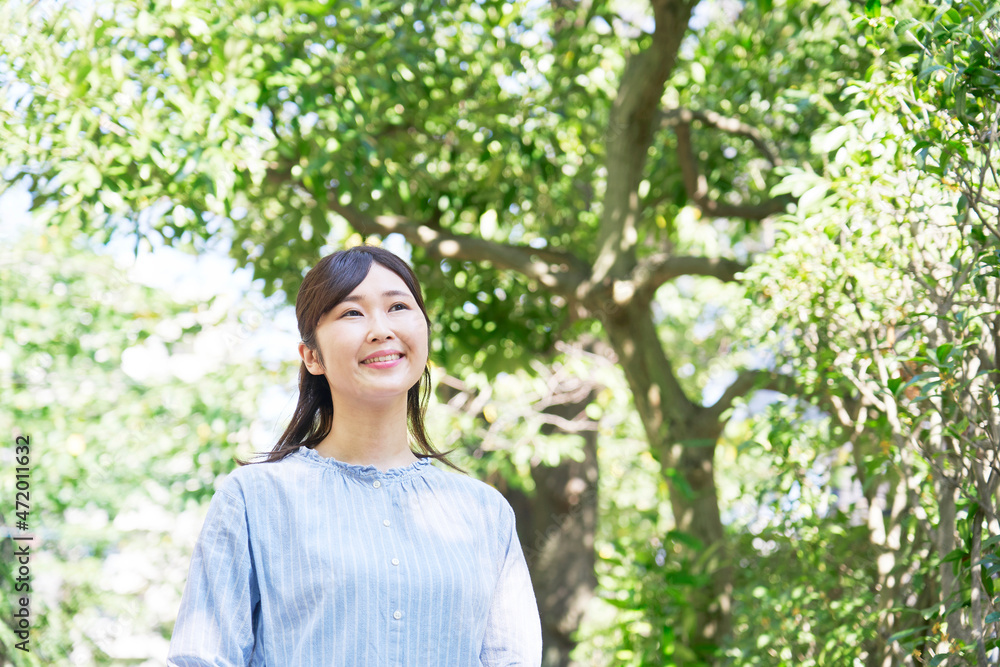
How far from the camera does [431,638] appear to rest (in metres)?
1.16

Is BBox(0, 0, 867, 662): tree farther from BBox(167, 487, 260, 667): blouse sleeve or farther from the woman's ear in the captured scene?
BBox(167, 487, 260, 667): blouse sleeve

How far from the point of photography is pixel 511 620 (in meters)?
1.28

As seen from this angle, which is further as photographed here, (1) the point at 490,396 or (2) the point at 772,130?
(1) the point at 490,396

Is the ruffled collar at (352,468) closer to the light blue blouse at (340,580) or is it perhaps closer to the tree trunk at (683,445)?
the light blue blouse at (340,580)

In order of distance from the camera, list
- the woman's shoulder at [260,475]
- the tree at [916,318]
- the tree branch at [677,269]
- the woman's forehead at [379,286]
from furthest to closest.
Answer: the tree branch at [677,269] → the tree at [916,318] → the woman's forehead at [379,286] → the woman's shoulder at [260,475]

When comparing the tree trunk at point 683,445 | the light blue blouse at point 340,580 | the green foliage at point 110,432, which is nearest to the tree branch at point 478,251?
the tree trunk at point 683,445

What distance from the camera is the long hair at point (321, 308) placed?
4.22 feet

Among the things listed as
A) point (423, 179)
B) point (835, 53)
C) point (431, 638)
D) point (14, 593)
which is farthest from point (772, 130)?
point (14, 593)

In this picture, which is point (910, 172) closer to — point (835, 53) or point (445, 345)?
point (835, 53)

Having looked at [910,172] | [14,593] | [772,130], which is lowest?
[14,593]

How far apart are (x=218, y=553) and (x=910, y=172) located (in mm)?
1615

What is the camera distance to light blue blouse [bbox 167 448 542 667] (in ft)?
3.62

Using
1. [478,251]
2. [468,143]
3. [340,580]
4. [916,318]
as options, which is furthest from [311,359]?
[468,143]

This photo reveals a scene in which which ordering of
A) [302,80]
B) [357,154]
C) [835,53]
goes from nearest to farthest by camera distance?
[302,80] → [357,154] → [835,53]
